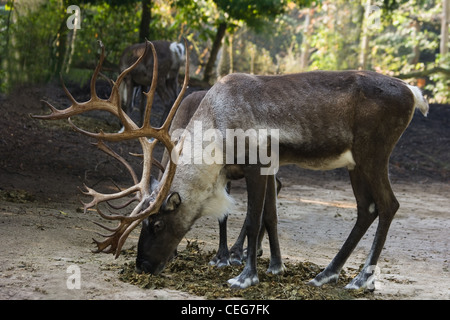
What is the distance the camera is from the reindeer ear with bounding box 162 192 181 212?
192 inches

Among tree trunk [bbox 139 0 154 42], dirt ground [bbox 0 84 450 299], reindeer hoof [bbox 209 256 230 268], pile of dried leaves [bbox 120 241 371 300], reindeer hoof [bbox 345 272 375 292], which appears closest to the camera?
pile of dried leaves [bbox 120 241 371 300]

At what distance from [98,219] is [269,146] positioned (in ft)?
8.73

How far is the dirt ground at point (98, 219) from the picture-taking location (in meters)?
4.73

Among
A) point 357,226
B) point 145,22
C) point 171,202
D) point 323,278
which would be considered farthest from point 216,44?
point 323,278

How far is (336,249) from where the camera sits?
21.4ft

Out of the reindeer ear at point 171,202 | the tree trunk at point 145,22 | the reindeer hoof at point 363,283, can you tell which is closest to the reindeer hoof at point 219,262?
the reindeer ear at point 171,202

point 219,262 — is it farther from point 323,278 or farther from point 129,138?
point 129,138

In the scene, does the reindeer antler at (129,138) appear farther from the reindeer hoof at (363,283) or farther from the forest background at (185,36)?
the forest background at (185,36)

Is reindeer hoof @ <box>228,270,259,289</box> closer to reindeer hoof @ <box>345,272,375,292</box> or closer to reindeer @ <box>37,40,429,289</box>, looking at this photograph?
reindeer @ <box>37,40,429,289</box>

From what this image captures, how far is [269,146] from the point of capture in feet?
16.4

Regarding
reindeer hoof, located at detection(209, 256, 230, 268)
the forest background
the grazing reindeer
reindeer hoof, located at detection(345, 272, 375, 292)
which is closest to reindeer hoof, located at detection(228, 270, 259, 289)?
reindeer hoof, located at detection(209, 256, 230, 268)

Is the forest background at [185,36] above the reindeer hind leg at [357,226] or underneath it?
above
